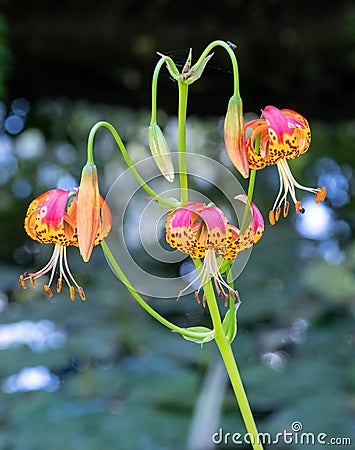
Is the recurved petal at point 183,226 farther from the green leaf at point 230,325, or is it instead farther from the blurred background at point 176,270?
the blurred background at point 176,270

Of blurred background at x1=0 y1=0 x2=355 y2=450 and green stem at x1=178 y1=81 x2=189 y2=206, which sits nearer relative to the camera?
green stem at x1=178 y1=81 x2=189 y2=206

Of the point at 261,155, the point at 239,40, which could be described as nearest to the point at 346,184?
the point at 239,40

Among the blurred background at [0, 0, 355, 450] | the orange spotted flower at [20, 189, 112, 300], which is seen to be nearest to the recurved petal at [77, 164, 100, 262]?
the orange spotted flower at [20, 189, 112, 300]

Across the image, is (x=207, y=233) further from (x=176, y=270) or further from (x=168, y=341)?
(x=176, y=270)

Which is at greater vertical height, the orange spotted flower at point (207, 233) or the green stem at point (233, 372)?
the orange spotted flower at point (207, 233)

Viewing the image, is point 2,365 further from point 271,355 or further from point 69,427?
point 271,355

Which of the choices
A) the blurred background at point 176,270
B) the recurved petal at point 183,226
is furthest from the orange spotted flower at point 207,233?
the blurred background at point 176,270

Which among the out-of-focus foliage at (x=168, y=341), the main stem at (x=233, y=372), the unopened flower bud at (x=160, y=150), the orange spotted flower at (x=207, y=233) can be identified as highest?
the unopened flower bud at (x=160, y=150)

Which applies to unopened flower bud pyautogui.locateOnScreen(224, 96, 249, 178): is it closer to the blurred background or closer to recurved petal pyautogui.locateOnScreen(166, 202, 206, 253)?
recurved petal pyautogui.locateOnScreen(166, 202, 206, 253)
